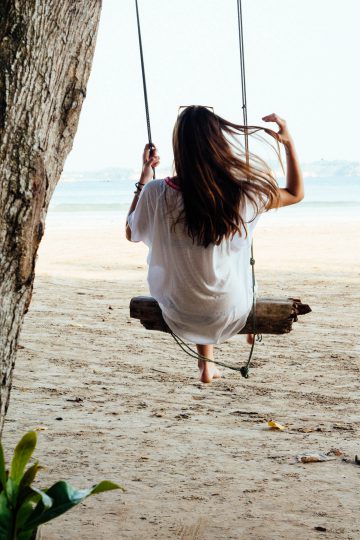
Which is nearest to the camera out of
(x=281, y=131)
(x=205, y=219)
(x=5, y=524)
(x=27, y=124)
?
(x=5, y=524)

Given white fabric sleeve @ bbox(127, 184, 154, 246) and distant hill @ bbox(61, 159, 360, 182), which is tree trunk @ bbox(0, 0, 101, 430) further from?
distant hill @ bbox(61, 159, 360, 182)

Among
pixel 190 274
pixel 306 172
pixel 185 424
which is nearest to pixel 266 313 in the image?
pixel 190 274

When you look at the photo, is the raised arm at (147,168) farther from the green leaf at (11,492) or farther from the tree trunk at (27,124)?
the green leaf at (11,492)

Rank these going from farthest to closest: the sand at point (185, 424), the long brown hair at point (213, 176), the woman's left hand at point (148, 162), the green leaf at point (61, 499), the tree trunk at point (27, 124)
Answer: the woman's left hand at point (148, 162)
the long brown hair at point (213, 176)
the sand at point (185, 424)
the tree trunk at point (27, 124)
the green leaf at point (61, 499)

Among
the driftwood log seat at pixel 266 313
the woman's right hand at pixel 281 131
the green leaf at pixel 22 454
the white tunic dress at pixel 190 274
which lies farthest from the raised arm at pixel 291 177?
the green leaf at pixel 22 454

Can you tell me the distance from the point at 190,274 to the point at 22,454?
1.49 m

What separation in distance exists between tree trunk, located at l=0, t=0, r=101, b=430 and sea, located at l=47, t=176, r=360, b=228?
62.4ft

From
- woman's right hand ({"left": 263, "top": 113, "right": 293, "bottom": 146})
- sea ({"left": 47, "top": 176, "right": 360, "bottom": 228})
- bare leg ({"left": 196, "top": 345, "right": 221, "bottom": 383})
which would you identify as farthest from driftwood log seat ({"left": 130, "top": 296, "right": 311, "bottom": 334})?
sea ({"left": 47, "top": 176, "right": 360, "bottom": 228})

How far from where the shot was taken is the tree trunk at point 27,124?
2525 millimetres

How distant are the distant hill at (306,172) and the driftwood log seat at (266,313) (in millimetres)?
45180

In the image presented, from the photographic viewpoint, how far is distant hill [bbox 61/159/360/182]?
49844 millimetres

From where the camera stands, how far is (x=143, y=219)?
3834 mm

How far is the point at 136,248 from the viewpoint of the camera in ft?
47.9

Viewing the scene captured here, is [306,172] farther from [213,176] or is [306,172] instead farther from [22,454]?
[22,454]
